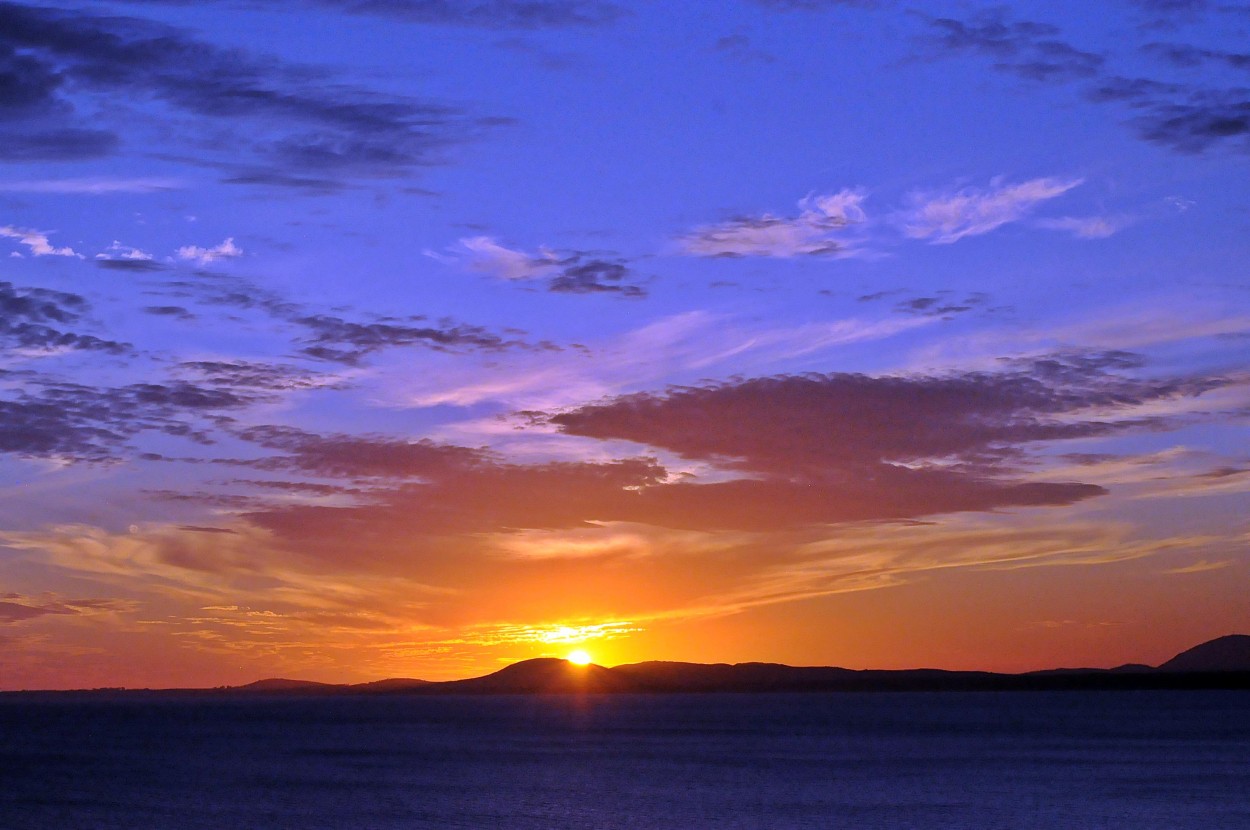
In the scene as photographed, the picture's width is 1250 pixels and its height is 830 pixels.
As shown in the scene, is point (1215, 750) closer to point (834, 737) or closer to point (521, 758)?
point (834, 737)

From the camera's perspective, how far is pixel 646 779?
252 ft

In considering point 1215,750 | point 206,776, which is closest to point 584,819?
point 206,776

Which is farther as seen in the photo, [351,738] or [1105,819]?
[351,738]

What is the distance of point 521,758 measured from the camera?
9625 cm

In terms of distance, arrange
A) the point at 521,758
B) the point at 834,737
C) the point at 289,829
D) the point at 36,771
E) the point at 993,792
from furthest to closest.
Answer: the point at 834,737 → the point at 521,758 → the point at 36,771 → the point at 993,792 → the point at 289,829

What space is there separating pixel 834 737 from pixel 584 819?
258 feet

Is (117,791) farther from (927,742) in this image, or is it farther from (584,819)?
(927,742)

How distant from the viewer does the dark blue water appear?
185 feet

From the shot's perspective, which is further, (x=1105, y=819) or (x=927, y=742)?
(x=927, y=742)

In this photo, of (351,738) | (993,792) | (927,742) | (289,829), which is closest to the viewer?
(289,829)

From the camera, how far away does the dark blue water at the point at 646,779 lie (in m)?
56.5

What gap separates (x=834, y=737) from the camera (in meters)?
129

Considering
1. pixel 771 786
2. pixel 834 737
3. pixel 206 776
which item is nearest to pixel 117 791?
pixel 206 776

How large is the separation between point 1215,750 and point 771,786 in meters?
49.4
